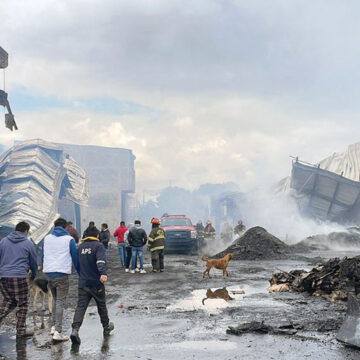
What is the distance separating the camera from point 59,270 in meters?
6.67

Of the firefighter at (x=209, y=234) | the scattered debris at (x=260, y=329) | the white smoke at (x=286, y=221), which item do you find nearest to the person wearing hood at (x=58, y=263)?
the scattered debris at (x=260, y=329)

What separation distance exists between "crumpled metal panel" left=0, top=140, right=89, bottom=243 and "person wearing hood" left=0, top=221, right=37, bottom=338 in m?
18.0

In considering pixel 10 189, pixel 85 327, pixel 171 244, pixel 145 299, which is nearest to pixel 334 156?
pixel 171 244

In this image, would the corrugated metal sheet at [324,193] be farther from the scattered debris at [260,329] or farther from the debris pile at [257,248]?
the scattered debris at [260,329]

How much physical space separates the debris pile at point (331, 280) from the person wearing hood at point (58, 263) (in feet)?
18.8

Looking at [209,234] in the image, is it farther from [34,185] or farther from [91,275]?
[91,275]

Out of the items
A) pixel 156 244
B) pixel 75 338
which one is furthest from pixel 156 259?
pixel 75 338

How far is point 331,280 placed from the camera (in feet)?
32.9

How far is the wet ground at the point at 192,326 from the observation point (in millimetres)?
5738

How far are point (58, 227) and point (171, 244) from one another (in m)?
16.1

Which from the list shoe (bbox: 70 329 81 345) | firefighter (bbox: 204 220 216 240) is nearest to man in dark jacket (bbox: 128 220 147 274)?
shoe (bbox: 70 329 81 345)

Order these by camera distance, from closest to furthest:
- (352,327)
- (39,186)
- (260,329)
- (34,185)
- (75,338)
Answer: (352,327), (75,338), (260,329), (34,185), (39,186)

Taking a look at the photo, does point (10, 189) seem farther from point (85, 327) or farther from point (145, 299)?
point (85, 327)

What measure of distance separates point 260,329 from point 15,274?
12.4ft
